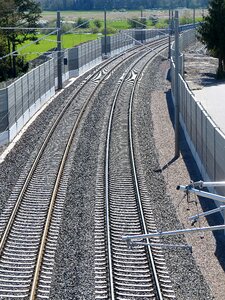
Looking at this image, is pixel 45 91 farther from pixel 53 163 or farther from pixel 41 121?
pixel 53 163

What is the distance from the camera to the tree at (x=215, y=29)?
49656mm

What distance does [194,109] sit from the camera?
2512 centimetres

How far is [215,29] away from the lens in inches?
1967

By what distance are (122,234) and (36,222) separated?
7.95ft

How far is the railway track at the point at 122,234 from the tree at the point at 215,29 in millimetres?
24023

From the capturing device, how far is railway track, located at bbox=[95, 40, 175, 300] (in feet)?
44.1

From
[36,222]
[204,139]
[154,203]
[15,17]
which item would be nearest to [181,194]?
[154,203]

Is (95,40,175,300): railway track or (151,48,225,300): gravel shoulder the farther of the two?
(151,48,225,300): gravel shoulder

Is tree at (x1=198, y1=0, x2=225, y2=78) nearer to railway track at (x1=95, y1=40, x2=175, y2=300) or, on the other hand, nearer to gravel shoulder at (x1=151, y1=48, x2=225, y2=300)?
gravel shoulder at (x1=151, y1=48, x2=225, y2=300)

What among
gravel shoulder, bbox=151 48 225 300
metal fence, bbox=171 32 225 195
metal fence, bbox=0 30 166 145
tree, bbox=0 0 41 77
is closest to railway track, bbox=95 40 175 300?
gravel shoulder, bbox=151 48 225 300

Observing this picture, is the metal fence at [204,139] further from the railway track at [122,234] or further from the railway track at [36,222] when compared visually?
the railway track at [36,222]

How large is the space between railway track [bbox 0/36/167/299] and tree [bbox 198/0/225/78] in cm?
2359

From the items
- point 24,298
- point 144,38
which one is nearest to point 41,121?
point 24,298

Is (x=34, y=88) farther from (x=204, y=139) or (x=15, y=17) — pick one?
Answer: (x=15, y=17)
